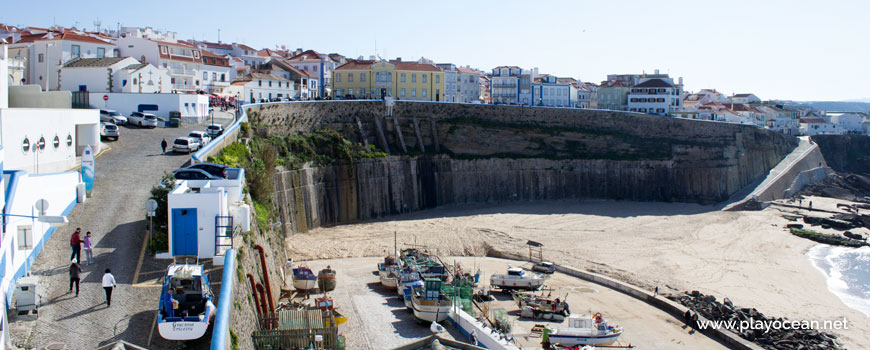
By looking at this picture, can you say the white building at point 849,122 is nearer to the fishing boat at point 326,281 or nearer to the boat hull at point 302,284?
the fishing boat at point 326,281

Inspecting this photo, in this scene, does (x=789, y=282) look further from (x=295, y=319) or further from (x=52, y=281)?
(x=52, y=281)

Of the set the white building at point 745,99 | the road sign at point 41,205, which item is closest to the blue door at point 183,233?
the road sign at point 41,205

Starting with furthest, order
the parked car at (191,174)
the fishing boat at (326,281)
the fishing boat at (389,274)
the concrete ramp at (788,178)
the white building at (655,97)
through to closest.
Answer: the white building at (655,97)
the concrete ramp at (788,178)
the fishing boat at (389,274)
the fishing boat at (326,281)
the parked car at (191,174)

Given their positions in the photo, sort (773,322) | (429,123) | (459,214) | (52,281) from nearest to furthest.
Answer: (52,281), (773,322), (459,214), (429,123)

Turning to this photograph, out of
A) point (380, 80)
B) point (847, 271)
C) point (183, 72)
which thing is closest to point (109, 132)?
point (183, 72)

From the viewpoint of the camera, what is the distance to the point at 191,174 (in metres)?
27.2

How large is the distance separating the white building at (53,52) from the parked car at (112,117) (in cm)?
447

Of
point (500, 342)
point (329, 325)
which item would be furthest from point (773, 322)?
point (329, 325)

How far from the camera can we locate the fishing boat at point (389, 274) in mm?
31812

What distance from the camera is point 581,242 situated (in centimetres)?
4541

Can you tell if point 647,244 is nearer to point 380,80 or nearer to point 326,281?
point 326,281

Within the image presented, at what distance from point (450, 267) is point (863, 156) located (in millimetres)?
77157

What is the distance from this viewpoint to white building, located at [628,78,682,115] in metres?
92.3

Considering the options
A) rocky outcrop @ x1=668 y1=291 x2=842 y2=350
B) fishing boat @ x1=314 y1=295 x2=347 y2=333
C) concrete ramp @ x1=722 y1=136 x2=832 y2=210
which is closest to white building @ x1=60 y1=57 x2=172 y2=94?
fishing boat @ x1=314 y1=295 x2=347 y2=333
